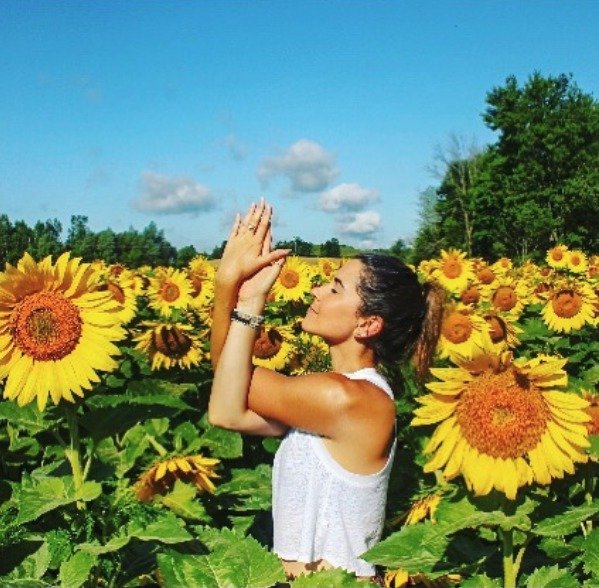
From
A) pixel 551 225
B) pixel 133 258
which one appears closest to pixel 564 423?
pixel 133 258

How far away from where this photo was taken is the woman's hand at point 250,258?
2.77m

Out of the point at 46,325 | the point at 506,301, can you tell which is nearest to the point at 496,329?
the point at 506,301

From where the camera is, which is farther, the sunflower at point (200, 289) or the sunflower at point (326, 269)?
the sunflower at point (326, 269)

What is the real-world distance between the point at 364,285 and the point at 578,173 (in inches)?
1822

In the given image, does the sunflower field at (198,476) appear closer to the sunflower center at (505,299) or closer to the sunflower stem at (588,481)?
the sunflower stem at (588,481)

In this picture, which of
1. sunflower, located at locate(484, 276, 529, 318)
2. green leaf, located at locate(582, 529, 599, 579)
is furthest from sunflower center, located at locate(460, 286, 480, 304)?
green leaf, located at locate(582, 529, 599, 579)

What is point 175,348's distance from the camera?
5.38m

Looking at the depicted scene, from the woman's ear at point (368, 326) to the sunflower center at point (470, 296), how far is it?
18.4ft

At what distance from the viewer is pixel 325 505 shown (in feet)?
9.08

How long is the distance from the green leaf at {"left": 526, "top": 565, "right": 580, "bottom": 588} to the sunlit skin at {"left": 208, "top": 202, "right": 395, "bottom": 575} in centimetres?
74

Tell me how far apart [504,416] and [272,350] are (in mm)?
3730

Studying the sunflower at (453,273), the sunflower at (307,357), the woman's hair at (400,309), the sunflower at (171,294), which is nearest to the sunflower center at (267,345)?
the sunflower at (307,357)

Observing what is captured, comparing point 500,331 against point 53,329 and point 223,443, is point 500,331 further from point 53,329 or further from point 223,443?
point 53,329

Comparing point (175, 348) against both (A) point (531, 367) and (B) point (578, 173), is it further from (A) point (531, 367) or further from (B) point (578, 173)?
(B) point (578, 173)
